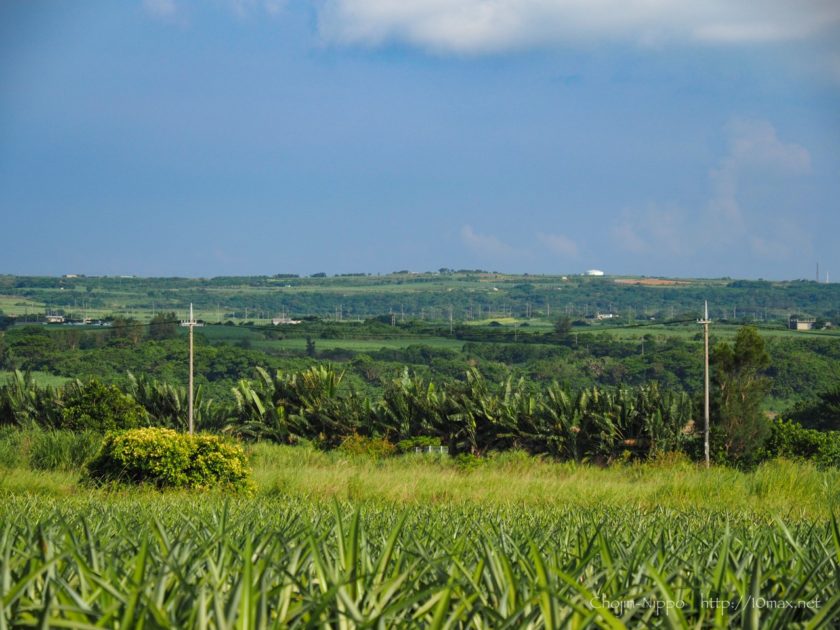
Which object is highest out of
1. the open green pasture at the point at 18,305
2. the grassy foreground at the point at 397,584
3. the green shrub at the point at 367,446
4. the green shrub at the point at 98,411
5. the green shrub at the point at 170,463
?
the grassy foreground at the point at 397,584

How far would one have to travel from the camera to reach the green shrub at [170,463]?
13.3 meters

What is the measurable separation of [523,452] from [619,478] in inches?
181

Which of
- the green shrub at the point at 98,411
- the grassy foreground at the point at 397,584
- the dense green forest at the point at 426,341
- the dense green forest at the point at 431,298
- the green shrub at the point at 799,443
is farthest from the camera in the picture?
the dense green forest at the point at 431,298

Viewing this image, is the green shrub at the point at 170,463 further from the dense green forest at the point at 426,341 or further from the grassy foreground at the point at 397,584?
the dense green forest at the point at 426,341

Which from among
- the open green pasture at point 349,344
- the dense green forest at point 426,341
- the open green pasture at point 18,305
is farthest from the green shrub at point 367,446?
the open green pasture at point 18,305

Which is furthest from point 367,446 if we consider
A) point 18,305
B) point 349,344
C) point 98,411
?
point 18,305

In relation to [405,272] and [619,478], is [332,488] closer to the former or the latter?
[619,478]

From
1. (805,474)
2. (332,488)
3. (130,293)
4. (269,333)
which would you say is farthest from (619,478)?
(130,293)

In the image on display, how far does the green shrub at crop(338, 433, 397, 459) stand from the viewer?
2131 centimetres

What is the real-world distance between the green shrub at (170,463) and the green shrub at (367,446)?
732 cm

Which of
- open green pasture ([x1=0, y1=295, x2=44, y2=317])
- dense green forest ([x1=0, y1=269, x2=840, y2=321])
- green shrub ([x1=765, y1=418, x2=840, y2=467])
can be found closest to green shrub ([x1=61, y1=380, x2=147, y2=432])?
green shrub ([x1=765, y1=418, x2=840, y2=467])

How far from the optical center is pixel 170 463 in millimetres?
13391

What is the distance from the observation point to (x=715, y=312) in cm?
8612

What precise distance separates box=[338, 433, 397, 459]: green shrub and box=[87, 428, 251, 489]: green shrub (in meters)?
7.32
